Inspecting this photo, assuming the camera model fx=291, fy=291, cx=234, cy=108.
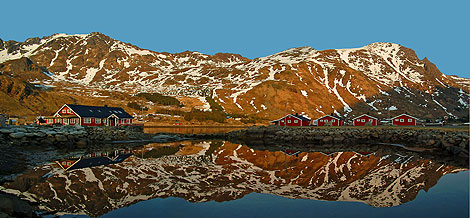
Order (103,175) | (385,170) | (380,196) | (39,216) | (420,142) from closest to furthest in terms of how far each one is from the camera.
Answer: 1. (39,216)
2. (380,196)
3. (103,175)
4. (385,170)
5. (420,142)

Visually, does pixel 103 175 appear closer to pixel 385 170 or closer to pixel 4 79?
pixel 385 170

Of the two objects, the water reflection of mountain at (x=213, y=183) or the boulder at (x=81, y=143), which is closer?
the water reflection of mountain at (x=213, y=183)

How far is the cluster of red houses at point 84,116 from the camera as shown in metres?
61.6

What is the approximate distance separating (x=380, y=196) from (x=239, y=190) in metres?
6.56

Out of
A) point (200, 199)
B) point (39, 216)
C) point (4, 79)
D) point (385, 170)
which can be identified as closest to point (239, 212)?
point (200, 199)

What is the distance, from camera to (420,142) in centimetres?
3797

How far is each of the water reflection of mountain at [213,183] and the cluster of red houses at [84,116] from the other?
46.7 metres

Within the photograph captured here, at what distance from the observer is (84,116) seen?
203ft

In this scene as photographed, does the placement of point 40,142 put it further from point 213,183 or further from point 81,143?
point 213,183

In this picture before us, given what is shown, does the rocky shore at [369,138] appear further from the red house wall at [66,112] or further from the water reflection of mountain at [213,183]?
the red house wall at [66,112]

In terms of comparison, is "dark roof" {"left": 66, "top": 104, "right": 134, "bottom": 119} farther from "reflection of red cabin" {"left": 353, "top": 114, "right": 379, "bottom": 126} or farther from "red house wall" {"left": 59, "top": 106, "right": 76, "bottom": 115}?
"reflection of red cabin" {"left": 353, "top": 114, "right": 379, "bottom": 126}

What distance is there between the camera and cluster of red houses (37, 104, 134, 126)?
6156cm

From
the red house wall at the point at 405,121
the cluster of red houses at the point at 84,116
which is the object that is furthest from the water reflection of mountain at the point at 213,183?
the red house wall at the point at 405,121

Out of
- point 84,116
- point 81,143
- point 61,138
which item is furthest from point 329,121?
point 61,138
